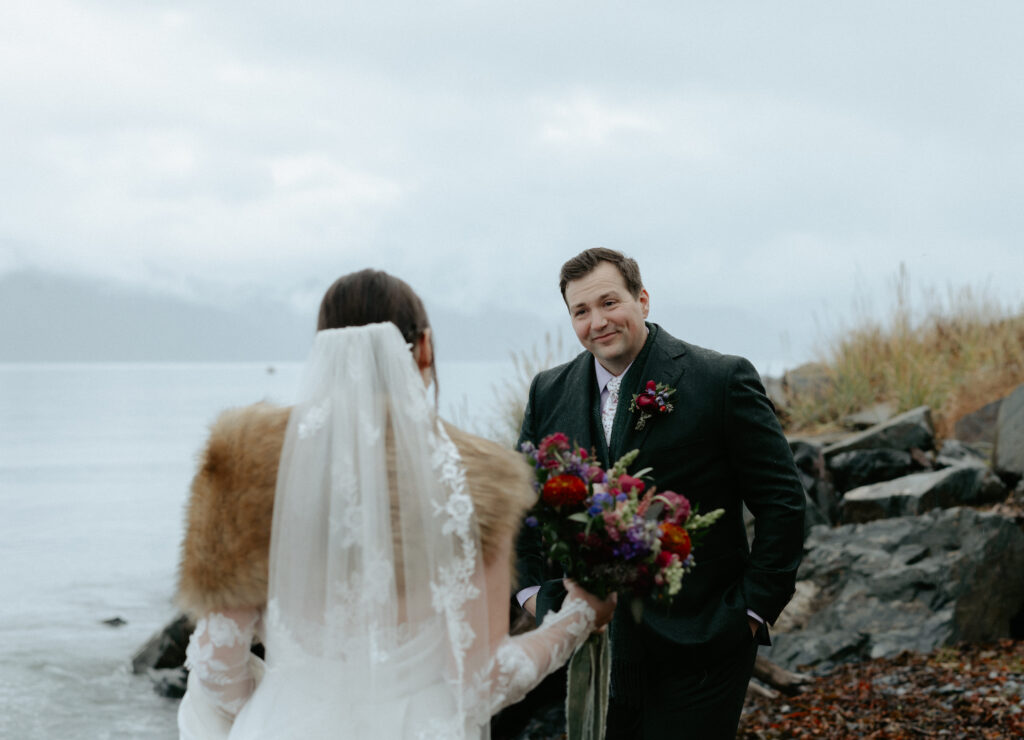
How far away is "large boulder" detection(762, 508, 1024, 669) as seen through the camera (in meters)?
7.09

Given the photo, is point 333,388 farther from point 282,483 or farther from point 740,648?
point 740,648

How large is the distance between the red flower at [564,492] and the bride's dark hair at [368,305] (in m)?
0.59

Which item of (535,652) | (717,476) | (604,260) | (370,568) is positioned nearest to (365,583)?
(370,568)

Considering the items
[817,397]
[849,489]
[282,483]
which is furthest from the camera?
[817,397]

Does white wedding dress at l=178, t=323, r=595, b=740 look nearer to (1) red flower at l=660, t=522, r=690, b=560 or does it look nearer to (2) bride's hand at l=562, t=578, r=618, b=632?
(2) bride's hand at l=562, t=578, r=618, b=632

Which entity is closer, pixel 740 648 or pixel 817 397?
pixel 740 648

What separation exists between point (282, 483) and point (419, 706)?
0.69m

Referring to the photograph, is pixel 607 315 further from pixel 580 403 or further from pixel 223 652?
pixel 223 652

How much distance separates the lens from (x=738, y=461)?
3.63 meters

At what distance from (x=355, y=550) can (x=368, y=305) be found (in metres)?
0.62

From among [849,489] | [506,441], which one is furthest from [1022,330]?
[506,441]

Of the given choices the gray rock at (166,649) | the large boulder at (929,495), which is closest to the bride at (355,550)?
the large boulder at (929,495)

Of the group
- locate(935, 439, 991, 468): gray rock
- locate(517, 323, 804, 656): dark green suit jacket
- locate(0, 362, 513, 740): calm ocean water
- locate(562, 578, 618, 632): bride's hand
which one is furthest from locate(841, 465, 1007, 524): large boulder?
locate(562, 578, 618, 632): bride's hand

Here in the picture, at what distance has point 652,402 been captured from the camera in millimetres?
3646
